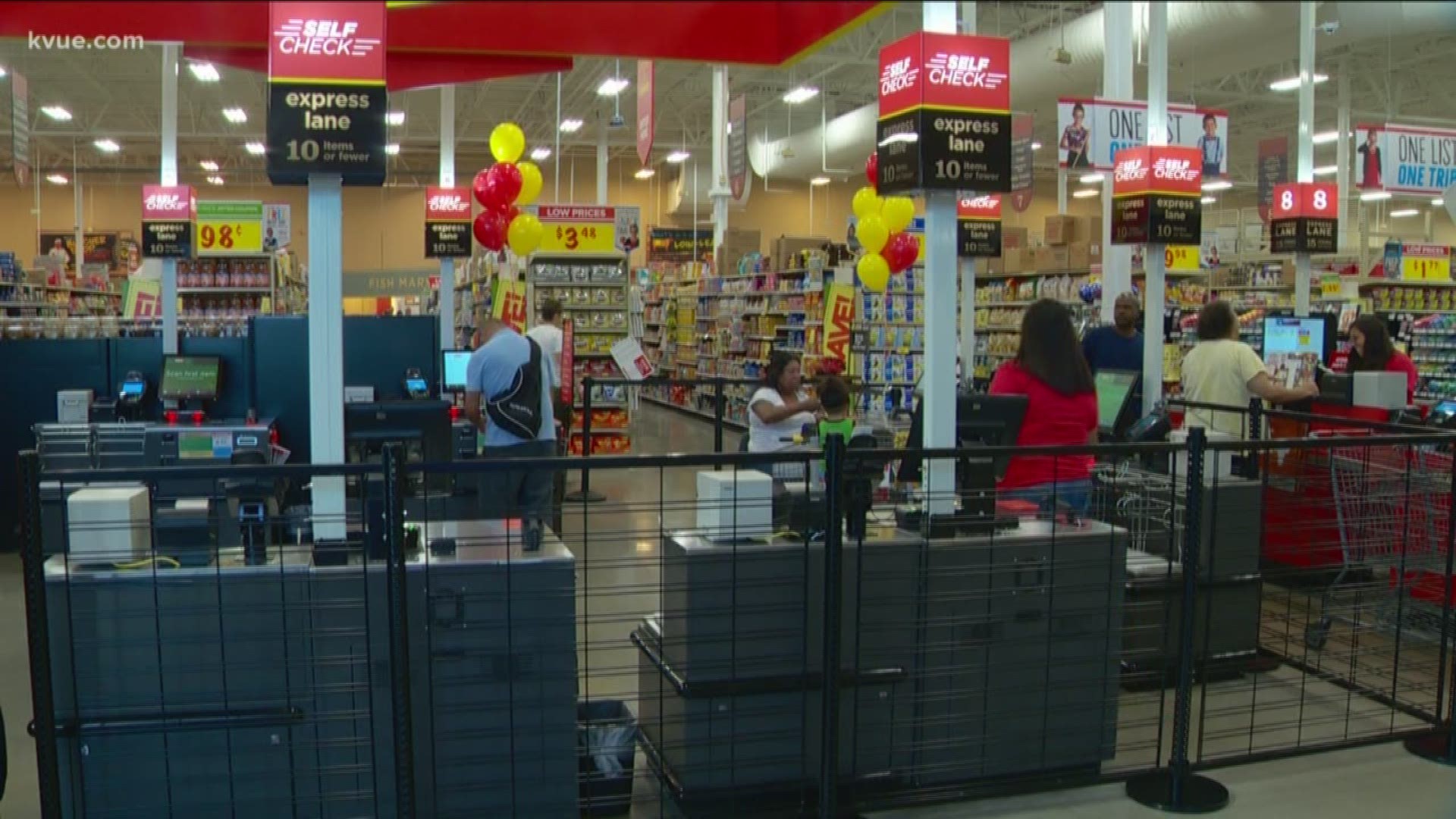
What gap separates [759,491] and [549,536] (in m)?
0.65

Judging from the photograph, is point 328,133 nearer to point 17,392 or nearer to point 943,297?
point 943,297

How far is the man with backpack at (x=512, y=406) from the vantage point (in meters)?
5.63

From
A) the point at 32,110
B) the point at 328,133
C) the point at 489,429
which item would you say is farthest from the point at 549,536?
the point at 32,110

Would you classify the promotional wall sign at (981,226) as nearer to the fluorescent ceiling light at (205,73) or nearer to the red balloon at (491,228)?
the red balloon at (491,228)

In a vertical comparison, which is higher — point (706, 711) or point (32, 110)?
point (32, 110)

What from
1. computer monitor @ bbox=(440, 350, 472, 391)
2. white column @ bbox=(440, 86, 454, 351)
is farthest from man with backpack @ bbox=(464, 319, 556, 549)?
white column @ bbox=(440, 86, 454, 351)

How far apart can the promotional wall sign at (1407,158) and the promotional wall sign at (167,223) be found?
10339mm

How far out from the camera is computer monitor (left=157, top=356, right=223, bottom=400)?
22.9 ft

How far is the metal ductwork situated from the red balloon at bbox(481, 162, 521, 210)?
4580mm

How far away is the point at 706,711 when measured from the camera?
330 centimetres

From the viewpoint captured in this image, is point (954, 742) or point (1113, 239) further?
point (1113, 239)

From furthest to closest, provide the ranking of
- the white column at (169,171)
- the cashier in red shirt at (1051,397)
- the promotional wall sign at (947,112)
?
1. the white column at (169,171)
2. the cashier in red shirt at (1051,397)
3. the promotional wall sign at (947,112)

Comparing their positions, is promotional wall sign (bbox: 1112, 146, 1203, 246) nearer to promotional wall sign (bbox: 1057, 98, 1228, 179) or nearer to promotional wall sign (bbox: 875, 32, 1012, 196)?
promotional wall sign (bbox: 1057, 98, 1228, 179)

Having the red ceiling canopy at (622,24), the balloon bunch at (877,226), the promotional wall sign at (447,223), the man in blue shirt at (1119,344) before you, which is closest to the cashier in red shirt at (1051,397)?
the red ceiling canopy at (622,24)
